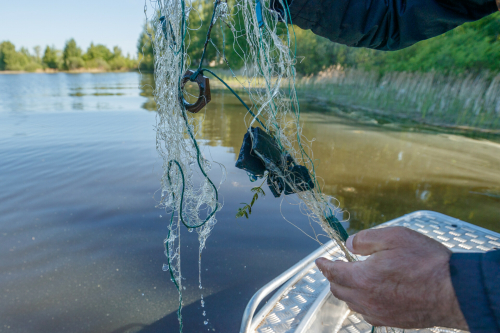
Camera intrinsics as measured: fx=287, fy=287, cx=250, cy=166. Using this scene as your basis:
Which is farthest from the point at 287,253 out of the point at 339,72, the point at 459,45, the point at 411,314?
the point at 339,72

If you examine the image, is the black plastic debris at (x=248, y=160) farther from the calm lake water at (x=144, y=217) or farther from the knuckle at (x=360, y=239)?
the calm lake water at (x=144, y=217)

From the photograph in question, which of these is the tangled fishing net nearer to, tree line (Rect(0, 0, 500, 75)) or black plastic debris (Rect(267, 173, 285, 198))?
black plastic debris (Rect(267, 173, 285, 198))

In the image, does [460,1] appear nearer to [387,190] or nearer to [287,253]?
[287,253]

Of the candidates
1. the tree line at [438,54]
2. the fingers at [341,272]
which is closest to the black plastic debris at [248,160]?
the fingers at [341,272]

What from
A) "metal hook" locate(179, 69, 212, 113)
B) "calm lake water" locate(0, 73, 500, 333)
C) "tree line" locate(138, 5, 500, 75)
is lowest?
"calm lake water" locate(0, 73, 500, 333)

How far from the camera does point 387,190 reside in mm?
4867

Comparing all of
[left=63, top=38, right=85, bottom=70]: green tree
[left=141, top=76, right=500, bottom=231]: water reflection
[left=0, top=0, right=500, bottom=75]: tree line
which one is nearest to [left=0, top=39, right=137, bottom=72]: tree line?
[left=63, top=38, right=85, bottom=70]: green tree

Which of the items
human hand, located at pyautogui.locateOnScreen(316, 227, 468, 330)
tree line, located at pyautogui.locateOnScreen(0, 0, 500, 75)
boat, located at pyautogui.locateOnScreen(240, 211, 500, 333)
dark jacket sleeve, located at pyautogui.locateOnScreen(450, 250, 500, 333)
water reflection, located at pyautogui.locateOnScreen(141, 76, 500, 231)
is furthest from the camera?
tree line, located at pyautogui.locateOnScreen(0, 0, 500, 75)

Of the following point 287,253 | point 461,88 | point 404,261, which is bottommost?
point 287,253

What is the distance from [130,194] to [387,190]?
4223mm

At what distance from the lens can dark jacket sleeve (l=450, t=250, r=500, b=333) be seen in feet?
2.47

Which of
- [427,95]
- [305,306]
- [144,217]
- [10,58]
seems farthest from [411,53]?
[10,58]

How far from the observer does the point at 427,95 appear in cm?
1170

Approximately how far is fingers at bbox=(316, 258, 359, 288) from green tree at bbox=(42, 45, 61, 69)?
97.9 meters
